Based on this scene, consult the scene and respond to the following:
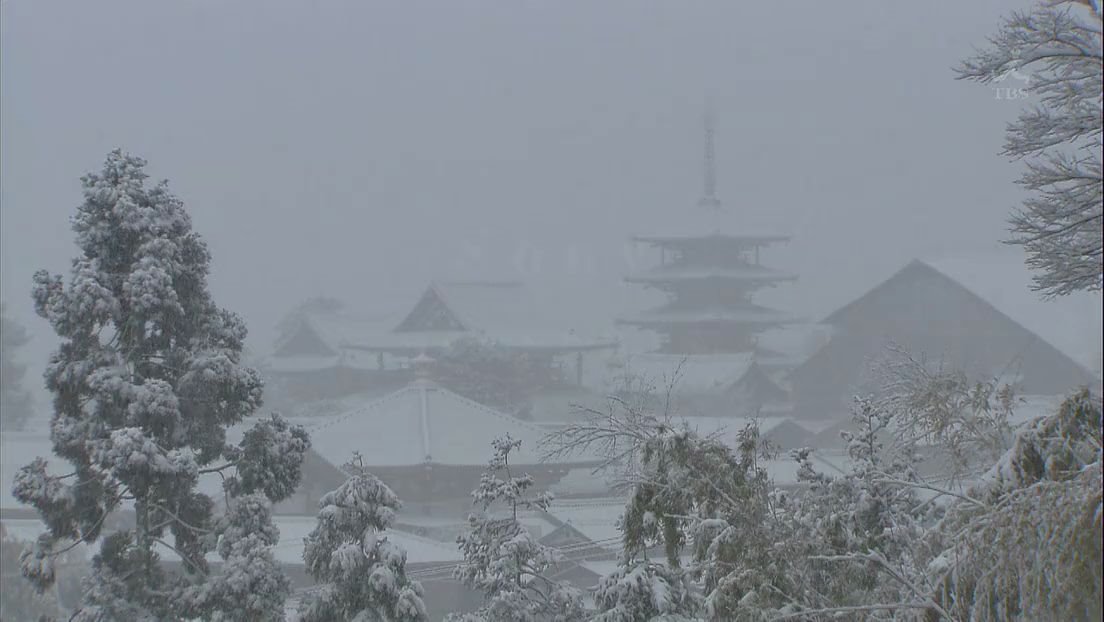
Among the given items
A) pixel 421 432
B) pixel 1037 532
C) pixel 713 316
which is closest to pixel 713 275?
pixel 713 316

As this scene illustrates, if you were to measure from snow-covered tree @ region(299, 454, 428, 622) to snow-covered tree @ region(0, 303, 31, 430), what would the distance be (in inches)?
1053

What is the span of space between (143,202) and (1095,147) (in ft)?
17.3

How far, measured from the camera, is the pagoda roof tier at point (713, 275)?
3962 centimetres

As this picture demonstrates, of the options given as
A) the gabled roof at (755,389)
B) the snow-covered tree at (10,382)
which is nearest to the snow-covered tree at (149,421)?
the gabled roof at (755,389)

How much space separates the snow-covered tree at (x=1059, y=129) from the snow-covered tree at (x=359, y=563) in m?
4.04

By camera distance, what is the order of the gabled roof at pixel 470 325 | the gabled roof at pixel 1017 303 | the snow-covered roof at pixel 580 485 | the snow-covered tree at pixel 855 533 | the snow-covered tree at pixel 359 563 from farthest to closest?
1. the gabled roof at pixel 470 325
2. the gabled roof at pixel 1017 303
3. the snow-covered roof at pixel 580 485
4. the snow-covered tree at pixel 359 563
5. the snow-covered tree at pixel 855 533

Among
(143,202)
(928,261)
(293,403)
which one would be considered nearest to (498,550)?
(143,202)

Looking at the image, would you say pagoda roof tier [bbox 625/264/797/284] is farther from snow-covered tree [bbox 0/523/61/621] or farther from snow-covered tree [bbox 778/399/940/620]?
snow-covered tree [bbox 778/399/940/620]

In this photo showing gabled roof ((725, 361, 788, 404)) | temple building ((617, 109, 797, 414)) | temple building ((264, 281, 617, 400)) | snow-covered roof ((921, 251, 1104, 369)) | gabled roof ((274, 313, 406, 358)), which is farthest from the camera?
gabled roof ((274, 313, 406, 358))

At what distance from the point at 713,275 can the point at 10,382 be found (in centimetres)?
2046

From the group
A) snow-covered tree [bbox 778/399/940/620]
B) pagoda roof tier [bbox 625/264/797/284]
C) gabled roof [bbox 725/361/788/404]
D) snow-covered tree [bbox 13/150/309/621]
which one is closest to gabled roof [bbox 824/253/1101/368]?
gabled roof [bbox 725/361/788/404]

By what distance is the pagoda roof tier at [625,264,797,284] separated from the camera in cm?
3962

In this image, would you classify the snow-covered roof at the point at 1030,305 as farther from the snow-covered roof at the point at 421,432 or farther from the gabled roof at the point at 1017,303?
the snow-covered roof at the point at 421,432

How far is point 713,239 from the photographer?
131 ft
